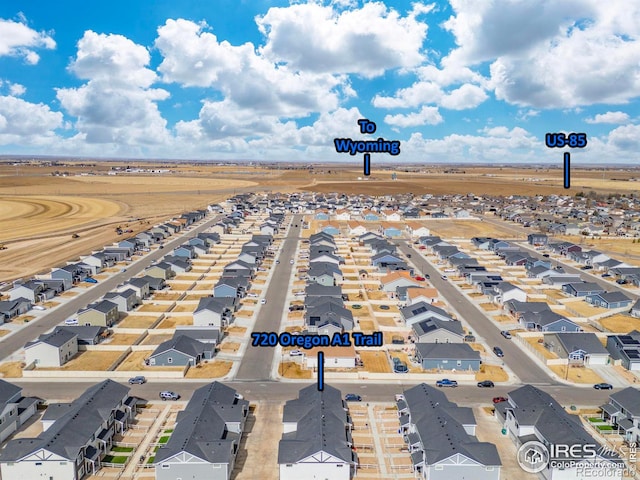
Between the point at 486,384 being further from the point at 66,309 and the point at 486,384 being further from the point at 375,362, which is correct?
the point at 66,309

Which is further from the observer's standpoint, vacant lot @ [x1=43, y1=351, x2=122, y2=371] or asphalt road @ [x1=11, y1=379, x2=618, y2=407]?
vacant lot @ [x1=43, y1=351, x2=122, y2=371]

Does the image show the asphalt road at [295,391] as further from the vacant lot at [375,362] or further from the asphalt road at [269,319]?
the vacant lot at [375,362]

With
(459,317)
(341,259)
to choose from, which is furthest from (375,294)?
(341,259)

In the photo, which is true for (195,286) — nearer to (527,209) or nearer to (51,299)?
(51,299)

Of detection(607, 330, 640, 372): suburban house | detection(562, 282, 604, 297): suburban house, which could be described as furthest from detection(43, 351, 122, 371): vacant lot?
detection(562, 282, 604, 297): suburban house

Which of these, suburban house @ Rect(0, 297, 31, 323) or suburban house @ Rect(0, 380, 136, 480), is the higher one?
suburban house @ Rect(0, 297, 31, 323)

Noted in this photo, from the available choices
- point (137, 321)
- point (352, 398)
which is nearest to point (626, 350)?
point (352, 398)

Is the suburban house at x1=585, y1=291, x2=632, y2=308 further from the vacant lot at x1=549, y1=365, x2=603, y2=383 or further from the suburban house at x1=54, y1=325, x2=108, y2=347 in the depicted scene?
the suburban house at x1=54, y1=325, x2=108, y2=347
